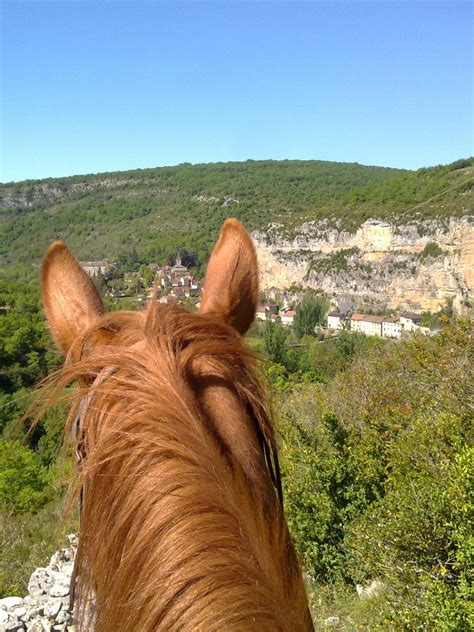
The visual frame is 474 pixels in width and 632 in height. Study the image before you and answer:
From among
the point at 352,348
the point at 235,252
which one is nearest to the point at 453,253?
the point at 352,348

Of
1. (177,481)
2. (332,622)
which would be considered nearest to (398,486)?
(332,622)

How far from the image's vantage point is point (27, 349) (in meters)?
23.8

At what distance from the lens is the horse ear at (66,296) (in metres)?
1.58

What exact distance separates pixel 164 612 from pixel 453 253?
225 ft

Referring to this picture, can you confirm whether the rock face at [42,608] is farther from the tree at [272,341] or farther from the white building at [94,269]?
the tree at [272,341]

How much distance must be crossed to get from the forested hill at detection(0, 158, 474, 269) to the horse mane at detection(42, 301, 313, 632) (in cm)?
5808

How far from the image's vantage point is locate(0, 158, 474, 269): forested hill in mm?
76375

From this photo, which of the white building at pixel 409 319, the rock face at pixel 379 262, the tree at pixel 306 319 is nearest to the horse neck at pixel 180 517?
the rock face at pixel 379 262

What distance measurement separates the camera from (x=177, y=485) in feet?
3.04

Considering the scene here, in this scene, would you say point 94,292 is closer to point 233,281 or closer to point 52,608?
point 233,281

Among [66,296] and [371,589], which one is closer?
[66,296]

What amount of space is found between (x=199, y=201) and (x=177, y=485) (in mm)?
118995

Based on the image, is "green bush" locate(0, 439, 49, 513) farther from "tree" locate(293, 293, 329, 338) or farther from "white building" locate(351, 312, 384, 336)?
"white building" locate(351, 312, 384, 336)

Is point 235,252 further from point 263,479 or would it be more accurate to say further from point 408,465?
point 408,465
